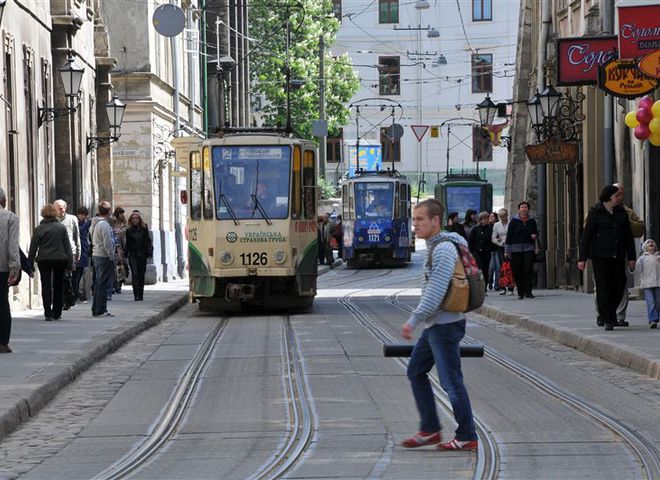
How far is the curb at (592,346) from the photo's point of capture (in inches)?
601

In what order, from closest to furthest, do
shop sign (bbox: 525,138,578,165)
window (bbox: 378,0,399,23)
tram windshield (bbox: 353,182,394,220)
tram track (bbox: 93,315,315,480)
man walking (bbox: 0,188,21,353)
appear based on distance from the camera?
tram track (bbox: 93,315,315,480) < man walking (bbox: 0,188,21,353) < shop sign (bbox: 525,138,578,165) < tram windshield (bbox: 353,182,394,220) < window (bbox: 378,0,399,23)

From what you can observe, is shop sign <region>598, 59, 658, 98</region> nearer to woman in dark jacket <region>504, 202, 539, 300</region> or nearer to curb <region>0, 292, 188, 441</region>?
curb <region>0, 292, 188, 441</region>

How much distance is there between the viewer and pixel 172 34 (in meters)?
38.3

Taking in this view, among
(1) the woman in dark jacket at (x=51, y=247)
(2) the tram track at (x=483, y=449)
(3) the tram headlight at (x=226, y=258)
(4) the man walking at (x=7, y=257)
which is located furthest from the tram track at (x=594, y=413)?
(3) the tram headlight at (x=226, y=258)

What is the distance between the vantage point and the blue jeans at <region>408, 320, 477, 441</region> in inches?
390

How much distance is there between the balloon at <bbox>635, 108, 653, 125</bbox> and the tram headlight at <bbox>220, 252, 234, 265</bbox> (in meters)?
7.99

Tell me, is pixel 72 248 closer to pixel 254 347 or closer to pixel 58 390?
pixel 254 347

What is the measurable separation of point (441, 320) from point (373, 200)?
43.4 meters

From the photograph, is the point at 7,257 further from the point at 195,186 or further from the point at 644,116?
the point at 195,186

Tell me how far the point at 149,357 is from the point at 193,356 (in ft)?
1.66

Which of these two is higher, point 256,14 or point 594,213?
point 256,14

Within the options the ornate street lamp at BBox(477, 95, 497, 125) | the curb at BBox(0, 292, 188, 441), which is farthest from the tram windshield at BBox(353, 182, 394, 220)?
the curb at BBox(0, 292, 188, 441)

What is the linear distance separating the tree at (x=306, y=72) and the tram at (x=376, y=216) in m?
20.8

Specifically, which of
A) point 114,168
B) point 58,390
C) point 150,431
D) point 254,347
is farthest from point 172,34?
point 150,431
